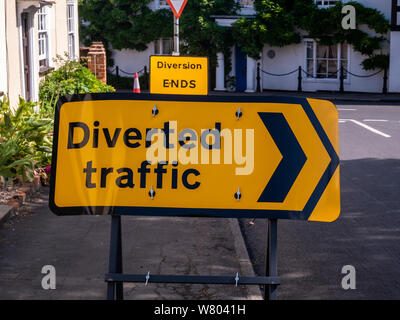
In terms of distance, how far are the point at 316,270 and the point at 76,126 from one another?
3285mm

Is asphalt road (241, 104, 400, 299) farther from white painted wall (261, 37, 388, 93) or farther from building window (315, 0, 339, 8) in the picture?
building window (315, 0, 339, 8)

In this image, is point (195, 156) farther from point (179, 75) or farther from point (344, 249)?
point (179, 75)

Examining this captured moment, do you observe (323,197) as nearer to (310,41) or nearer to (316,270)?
(316,270)

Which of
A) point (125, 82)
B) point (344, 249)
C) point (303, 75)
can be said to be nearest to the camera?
point (344, 249)

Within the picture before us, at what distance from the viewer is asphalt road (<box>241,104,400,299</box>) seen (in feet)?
21.4

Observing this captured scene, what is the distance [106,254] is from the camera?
726 cm

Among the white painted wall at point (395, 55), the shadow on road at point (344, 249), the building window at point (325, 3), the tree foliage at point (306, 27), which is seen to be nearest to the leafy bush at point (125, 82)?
the tree foliage at point (306, 27)

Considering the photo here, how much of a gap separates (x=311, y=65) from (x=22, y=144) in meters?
22.7

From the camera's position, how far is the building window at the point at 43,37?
1791cm

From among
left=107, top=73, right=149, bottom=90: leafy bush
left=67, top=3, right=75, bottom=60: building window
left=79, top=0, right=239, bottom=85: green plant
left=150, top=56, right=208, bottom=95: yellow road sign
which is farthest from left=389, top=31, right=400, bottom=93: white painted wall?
left=150, top=56, right=208, bottom=95: yellow road sign

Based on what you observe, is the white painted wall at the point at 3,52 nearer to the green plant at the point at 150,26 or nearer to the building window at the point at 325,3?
the green plant at the point at 150,26

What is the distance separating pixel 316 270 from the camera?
278 inches

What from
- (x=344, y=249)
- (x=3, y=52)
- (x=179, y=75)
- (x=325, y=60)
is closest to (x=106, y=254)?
(x=344, y=249)
